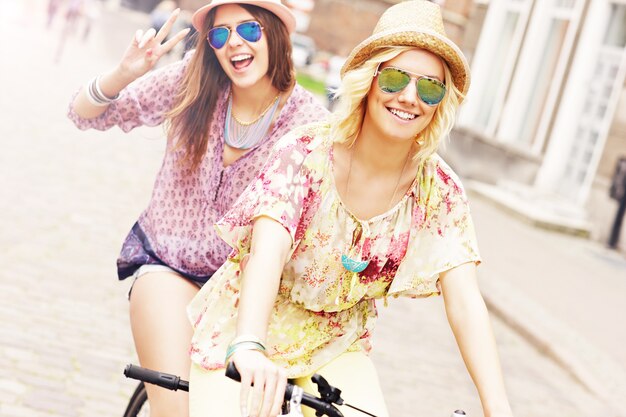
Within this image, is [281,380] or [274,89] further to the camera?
[274,89]

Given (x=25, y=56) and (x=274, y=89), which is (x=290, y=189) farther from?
(x=25, y=56)

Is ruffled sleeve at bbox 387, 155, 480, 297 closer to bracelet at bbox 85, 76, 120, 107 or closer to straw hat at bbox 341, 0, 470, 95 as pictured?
straw hat at bbox 341, 0, 470, 95

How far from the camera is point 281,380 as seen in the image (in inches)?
88.8

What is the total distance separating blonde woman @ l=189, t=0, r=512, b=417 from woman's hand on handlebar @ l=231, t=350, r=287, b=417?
395mm

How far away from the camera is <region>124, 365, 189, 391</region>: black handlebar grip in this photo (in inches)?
96.9

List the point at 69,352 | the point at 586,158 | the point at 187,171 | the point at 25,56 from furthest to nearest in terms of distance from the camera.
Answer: the point at 25,56, the point at 586,158, the point at 69,352, the point at 187,171

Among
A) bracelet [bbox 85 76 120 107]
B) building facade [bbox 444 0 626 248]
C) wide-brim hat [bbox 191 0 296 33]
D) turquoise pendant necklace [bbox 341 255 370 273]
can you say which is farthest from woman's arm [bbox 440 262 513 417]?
building facade [bbox 444 0 626 248]

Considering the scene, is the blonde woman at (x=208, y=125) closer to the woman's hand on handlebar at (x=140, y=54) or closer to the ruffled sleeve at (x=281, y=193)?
the woman's hand on handlebar at (x=140, y=54)

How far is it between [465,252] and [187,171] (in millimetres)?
1081

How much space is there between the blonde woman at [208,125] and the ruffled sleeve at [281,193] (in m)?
0.58

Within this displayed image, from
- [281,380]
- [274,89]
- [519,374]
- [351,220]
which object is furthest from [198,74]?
[519,374]

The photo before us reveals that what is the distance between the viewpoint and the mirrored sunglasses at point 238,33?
345 centimetres

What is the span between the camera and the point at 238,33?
3459 millimetres

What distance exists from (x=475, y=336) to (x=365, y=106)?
67cm
